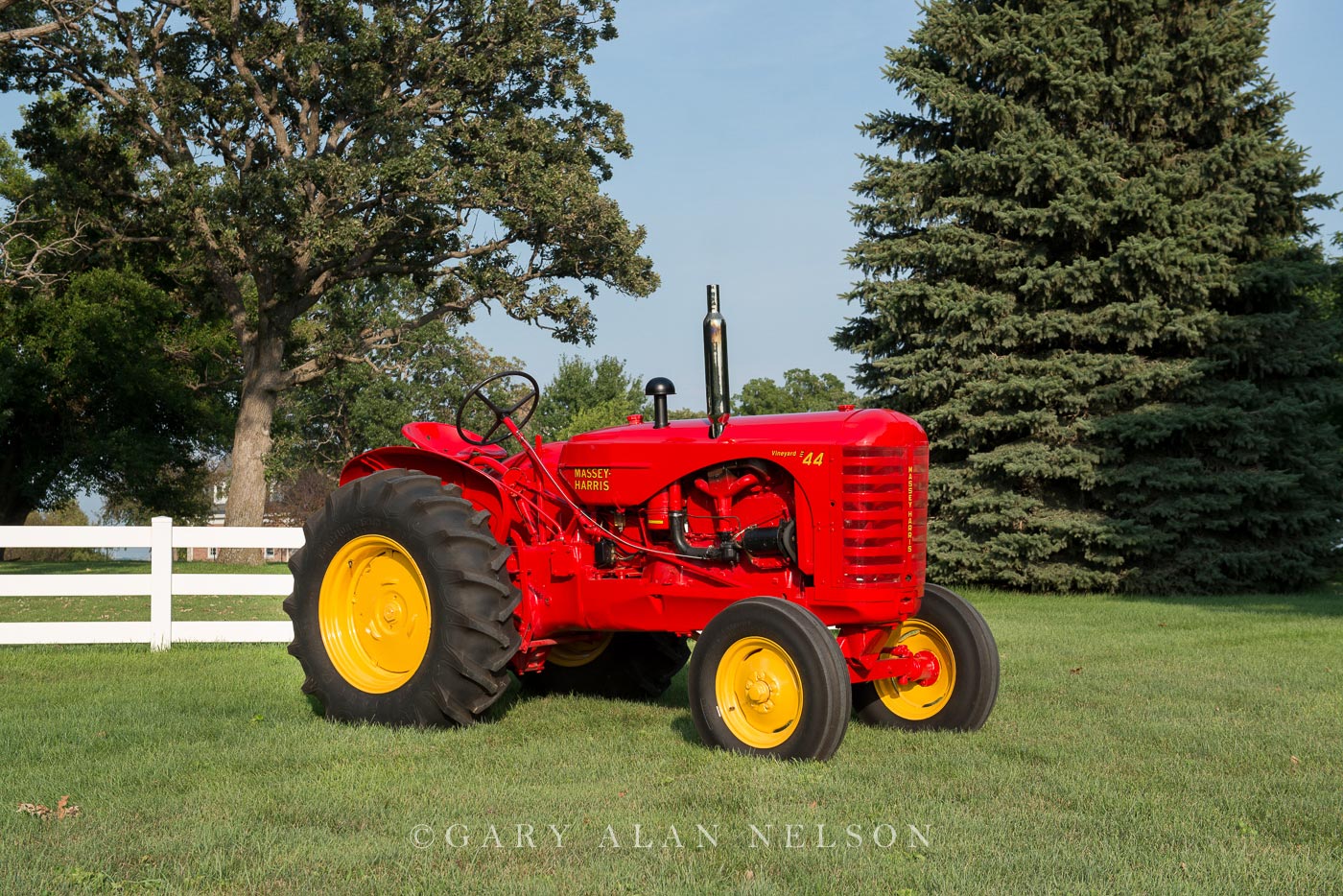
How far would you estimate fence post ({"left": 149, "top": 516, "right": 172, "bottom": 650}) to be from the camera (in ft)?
30.3

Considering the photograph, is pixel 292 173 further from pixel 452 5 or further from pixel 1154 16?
pixel 1154 16

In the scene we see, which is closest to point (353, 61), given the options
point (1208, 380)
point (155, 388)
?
point (155, 388)

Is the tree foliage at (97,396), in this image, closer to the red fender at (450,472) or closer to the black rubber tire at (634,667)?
the red fender at (450,472)

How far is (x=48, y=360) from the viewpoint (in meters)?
27.1

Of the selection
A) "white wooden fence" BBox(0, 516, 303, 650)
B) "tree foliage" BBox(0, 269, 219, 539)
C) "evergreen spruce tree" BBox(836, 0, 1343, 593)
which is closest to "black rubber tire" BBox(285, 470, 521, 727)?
"white wooden fence" BBox(0, 516, 303, 650)

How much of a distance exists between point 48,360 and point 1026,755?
27.0 meters

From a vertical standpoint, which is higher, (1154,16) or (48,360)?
(1154,16)

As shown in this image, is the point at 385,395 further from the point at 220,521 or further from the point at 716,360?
the point at 716,360

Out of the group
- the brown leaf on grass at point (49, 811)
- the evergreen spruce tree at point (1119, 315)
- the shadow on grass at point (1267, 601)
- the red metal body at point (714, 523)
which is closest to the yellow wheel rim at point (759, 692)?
the red metal body at point (714, 523)

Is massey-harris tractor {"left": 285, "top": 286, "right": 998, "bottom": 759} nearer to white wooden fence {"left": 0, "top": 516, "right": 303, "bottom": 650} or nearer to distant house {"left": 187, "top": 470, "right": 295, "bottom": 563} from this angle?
white wooden fence {"left": 0, "top": 516, "right": 303, "bottom": 650}

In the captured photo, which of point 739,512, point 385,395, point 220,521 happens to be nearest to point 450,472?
point 739,512

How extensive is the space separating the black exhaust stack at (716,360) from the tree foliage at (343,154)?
1563 centimetres

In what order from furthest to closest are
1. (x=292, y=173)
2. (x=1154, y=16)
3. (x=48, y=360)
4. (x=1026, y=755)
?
(x=48, y=360) < (x=292, y=173) < (x=1154, y=16) < (x=1026, y=755)

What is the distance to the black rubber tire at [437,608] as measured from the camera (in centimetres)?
589
